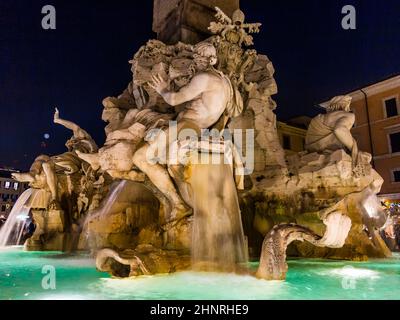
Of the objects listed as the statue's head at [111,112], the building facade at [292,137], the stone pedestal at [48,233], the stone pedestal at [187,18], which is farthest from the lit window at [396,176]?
the stone pedestal at [48,233]

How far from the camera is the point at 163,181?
529 centimetres

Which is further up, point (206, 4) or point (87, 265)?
point (206, 4)

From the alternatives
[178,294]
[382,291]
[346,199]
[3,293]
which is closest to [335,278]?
[382,291]

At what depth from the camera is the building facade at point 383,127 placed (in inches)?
960

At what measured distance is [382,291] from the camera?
3.27m

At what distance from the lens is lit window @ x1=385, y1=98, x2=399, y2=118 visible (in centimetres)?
2473

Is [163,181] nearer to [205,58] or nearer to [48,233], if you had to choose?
[205,58]

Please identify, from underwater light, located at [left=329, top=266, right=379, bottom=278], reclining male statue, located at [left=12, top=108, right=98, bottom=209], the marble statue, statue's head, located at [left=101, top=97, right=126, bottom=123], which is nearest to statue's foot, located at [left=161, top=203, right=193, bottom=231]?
underwater light, located at [left=329, top=266, right=379, bottom=278]

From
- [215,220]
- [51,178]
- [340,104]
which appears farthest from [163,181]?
[340,104]

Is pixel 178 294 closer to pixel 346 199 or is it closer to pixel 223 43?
pixel 346 199

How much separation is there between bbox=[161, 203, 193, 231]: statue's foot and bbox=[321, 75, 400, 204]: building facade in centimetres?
2153

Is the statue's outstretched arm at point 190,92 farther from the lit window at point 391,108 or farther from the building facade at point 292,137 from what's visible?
the lit window at point 391,108

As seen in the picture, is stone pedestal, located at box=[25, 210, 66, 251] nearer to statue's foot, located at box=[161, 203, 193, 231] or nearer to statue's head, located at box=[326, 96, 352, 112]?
statue's foot, located at box=[161, 203, 193, 231]
